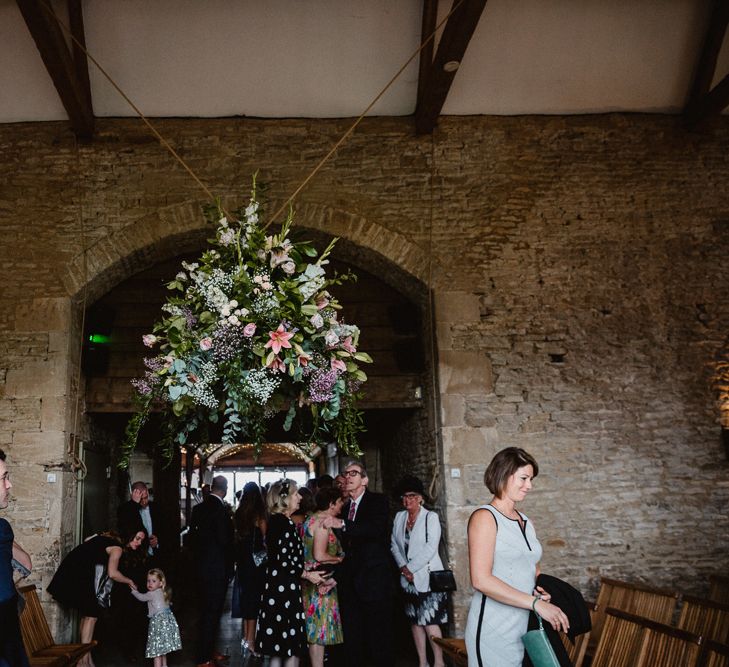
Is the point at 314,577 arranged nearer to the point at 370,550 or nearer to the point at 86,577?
the point at 370,550

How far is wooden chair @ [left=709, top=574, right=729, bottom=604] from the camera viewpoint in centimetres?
433

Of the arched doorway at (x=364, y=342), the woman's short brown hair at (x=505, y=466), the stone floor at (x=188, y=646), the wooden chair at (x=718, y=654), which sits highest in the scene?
the arched doorway at (x=364, y=342)

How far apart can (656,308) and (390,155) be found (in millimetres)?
2999

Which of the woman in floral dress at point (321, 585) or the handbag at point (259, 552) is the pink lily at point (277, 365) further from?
the handbag at point (259, 552)

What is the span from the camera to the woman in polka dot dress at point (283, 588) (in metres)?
4.40

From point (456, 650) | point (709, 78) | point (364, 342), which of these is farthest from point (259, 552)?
point (709, 78)

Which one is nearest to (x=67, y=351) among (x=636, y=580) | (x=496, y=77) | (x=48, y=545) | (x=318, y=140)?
(x=48, y=545)

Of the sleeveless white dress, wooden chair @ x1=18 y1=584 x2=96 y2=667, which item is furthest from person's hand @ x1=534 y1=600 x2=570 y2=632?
wooden chair @ x1=18 y1=584 x2=96 y2=667

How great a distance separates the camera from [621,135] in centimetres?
671

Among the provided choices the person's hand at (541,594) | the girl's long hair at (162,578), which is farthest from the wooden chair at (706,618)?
the girl's long hair at (162,578)

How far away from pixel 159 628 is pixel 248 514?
1098 mm

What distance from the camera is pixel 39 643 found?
14.6 feet

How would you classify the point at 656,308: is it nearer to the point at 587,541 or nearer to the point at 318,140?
the point at 587,541

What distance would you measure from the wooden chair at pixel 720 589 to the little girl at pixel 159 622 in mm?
3966
